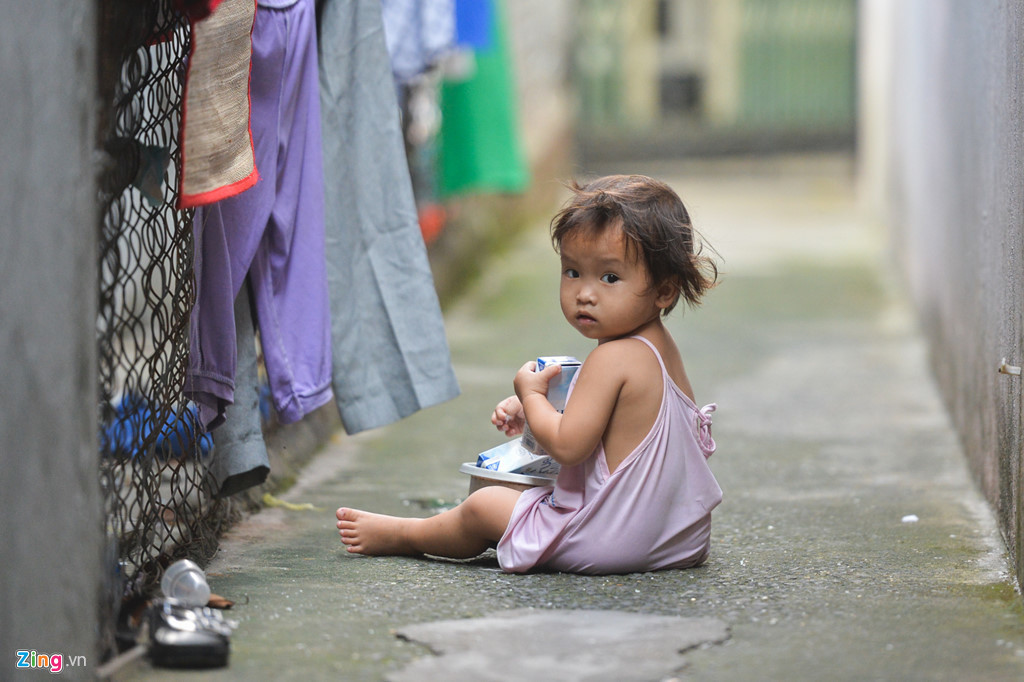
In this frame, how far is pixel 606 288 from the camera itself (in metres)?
2.60

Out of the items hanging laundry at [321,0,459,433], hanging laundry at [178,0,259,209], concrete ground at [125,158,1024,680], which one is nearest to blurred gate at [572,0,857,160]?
concrete ground at [125,158,1024,680]

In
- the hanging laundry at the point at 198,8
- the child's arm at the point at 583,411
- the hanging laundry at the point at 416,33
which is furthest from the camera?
the hanging laundry at the point at 416,33

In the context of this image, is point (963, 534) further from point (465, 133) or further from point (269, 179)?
point (465, 133)

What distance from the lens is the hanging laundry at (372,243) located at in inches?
125

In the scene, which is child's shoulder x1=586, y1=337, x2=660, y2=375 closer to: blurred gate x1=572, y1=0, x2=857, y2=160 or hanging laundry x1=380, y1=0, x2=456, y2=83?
hanging laundry x1=380, y1=0, x2=456, y2=83

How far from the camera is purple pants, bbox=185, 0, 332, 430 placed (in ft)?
A: 8.81

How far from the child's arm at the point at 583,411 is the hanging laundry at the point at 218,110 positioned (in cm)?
74

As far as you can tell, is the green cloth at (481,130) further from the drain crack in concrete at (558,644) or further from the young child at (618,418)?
the drain crack in concrete at (558,644)

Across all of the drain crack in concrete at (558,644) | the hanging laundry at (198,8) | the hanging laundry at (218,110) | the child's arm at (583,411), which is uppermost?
the hanging laundry at (198,8)

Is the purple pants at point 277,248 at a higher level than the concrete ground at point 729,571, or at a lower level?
higher

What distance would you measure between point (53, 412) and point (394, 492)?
174 cm

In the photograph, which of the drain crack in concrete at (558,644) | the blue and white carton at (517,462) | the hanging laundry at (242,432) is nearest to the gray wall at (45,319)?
the drain crack in concrete at (558,644)

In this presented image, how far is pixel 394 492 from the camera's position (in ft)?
11.7

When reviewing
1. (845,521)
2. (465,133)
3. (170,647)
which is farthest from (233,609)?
(465,133)
